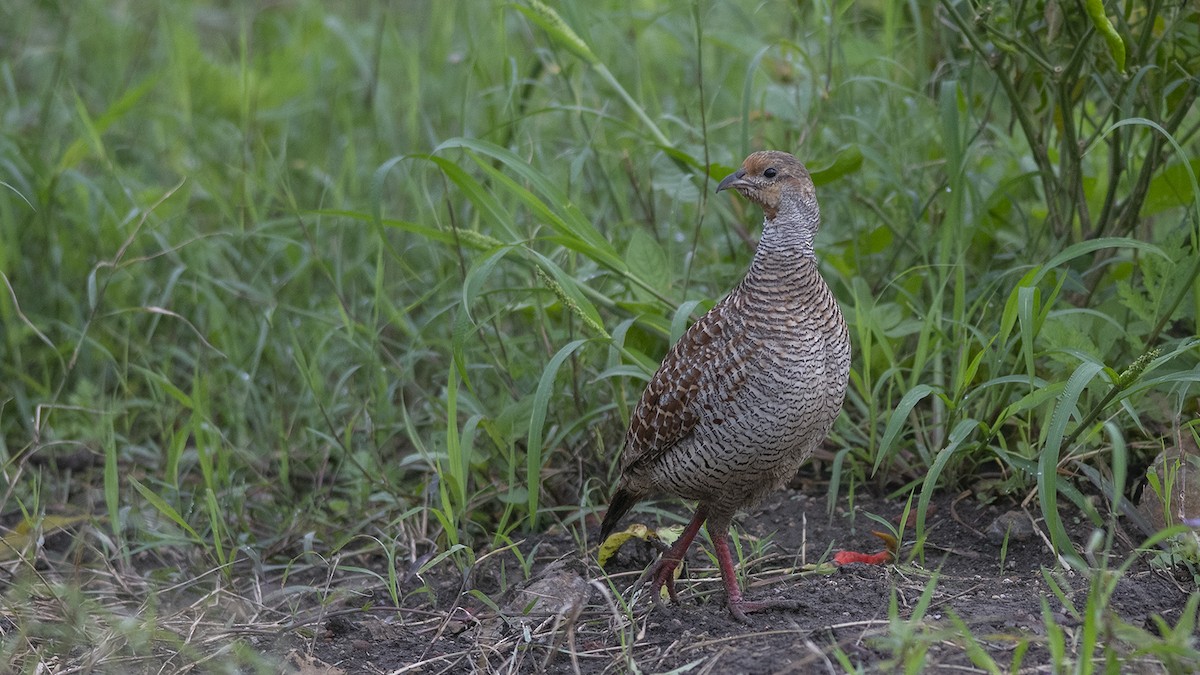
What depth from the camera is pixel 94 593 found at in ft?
12.9

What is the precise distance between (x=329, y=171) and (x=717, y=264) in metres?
2.28

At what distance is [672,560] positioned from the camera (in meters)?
3.53

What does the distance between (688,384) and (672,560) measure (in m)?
0.50

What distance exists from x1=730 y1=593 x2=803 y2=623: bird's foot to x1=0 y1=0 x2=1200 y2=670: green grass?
393mm

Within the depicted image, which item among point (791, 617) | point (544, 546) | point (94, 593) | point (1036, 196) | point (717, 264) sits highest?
point (1036, 196)

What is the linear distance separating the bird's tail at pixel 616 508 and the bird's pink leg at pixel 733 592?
298 millimetres

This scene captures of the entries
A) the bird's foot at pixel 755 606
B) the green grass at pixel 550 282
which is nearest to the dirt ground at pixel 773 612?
the bird's foot at pixel 755 606

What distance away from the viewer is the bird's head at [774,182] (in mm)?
3439

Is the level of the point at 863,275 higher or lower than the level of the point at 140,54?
higher

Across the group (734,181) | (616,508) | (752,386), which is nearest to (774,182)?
(734,181)

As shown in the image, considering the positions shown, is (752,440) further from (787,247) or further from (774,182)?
(774,182)

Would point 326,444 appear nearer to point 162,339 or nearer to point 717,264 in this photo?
point 162,339

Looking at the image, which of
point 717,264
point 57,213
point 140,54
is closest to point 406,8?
point 140,54

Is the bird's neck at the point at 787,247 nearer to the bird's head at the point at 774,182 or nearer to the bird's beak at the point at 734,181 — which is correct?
the bird's head at the point at 774,182
